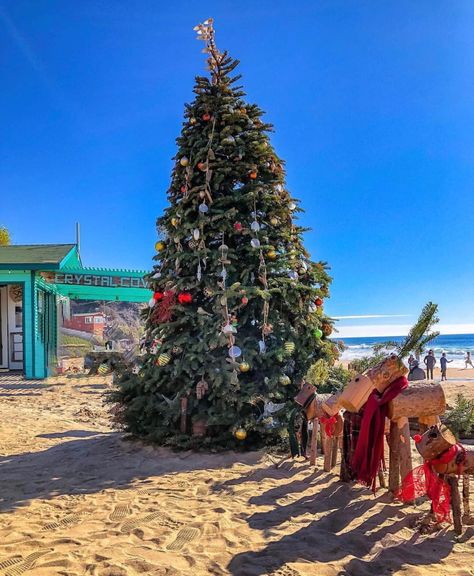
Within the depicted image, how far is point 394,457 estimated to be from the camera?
407cm

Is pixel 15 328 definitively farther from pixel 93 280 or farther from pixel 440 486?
pixel 440 486

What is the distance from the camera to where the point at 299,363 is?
6.46 m

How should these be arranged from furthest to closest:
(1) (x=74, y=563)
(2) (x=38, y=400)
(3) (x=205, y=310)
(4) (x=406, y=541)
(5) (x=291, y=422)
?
1. (2) (x=38, y=400)
2. (3) (x=205, y=310)
3. (5) (x=291, y=422)
4. (4) (x=406, y=541)
5. (1) (x=74, y=563)

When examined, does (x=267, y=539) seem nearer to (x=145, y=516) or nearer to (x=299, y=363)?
(x=145, y=516)

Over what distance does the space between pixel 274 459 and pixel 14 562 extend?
3255mm

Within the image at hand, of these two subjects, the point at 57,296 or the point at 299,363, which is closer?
the point at 299,363

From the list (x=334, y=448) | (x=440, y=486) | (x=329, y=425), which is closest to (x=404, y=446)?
(x=440, y=486)

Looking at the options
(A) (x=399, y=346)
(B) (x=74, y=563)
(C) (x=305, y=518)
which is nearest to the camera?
(B) (x=74, y=563)

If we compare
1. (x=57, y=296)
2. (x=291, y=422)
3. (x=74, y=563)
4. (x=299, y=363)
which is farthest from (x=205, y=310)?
(x=57, y=296)

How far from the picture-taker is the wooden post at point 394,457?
403 cm

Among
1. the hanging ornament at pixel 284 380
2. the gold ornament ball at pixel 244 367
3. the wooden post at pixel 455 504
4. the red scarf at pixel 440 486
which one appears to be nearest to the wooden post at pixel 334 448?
the hanging ornament at pixel 284 380

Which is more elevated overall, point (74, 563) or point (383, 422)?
point (383, 422)

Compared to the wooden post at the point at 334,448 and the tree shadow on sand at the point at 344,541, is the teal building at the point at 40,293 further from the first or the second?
the tree shadow on sand at the point at 344,541

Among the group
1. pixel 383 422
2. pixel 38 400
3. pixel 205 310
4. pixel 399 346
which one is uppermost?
pixel 205 310
